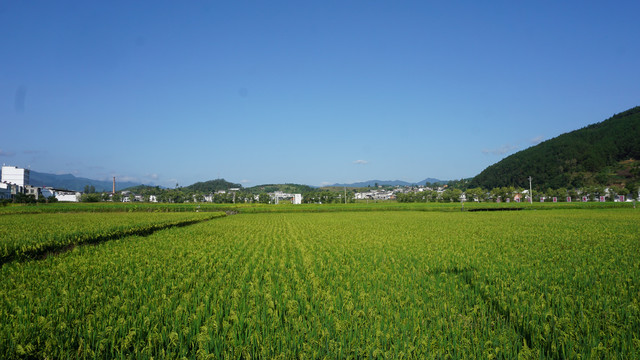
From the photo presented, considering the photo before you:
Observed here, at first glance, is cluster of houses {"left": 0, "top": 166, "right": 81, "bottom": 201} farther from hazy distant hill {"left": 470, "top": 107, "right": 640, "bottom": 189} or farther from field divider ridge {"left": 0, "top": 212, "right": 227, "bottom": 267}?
hazy distant hill {"left": 470, "top": 107, "right": 640, "bottom": 189}

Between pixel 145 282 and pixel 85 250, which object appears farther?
pixel 85 250

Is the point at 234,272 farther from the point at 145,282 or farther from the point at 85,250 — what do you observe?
the point at 85,250

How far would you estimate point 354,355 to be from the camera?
342 centimetres

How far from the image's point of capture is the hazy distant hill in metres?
124

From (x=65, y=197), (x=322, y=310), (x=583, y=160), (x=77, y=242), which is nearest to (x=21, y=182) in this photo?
(x=65, y=197)

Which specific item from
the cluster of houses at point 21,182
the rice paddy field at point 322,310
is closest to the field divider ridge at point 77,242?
the rice paddy field at point 322,310

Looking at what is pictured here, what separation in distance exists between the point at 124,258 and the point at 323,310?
766 cm

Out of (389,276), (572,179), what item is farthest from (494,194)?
(389,276)

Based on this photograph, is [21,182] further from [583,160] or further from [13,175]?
[583,160]

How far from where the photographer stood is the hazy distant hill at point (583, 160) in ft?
405

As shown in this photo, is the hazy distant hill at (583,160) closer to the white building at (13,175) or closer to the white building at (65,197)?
the white building at (65,197)

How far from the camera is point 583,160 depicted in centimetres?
13238

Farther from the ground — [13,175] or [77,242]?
[13,175]

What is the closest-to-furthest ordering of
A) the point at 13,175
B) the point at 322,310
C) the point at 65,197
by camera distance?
the point at 322,310 → the point at 13,175 → the point at 65,197
